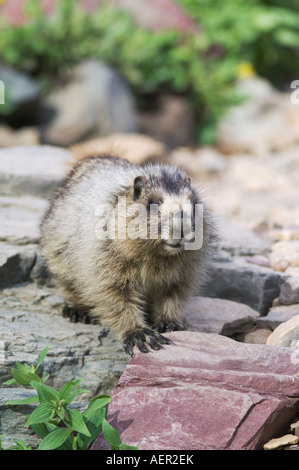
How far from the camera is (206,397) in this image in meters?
3.77

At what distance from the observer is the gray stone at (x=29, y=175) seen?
6.82 meters

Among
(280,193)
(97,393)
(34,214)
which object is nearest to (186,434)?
(97,393)

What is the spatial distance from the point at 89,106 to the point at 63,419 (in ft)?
27.7

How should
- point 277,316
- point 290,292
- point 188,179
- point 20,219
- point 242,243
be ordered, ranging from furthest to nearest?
point 242,243, point 20,219, point 290,292, point 277,316, point 188,179

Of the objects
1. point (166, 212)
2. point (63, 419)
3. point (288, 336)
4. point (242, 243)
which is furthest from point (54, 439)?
point (242, 243)

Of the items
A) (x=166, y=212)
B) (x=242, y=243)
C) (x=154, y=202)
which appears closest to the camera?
(x=166, y=212)

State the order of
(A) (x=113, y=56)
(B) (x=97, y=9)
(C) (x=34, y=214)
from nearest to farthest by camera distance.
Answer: (C) (x=34, y=214) < (A) (x=113, y=56) < (B) (x=97, y=9)

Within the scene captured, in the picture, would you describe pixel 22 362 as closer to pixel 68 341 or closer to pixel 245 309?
pixel 68 341

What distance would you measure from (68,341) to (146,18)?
10744 millimetres

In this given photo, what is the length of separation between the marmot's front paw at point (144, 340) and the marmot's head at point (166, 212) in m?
0.60

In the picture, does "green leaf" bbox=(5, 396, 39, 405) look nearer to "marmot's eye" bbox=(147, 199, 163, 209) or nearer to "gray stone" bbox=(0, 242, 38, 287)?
"marmot's eye" bbox=(147, 199, 163, 209)

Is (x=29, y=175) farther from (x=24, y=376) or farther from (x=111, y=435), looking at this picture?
(x=111, y=435)
